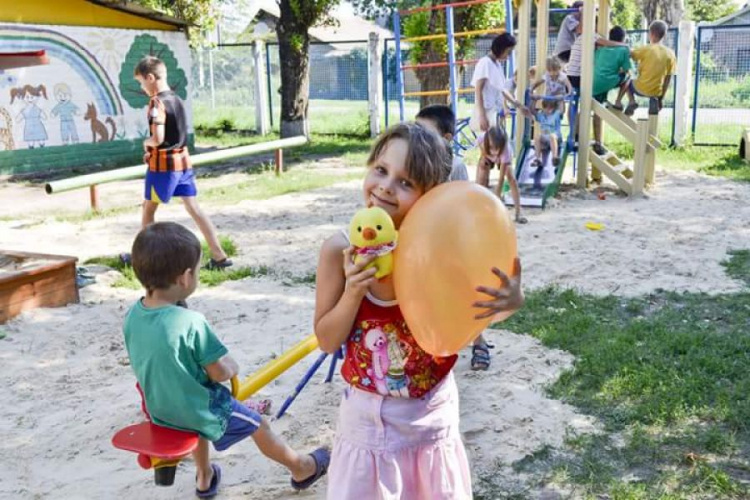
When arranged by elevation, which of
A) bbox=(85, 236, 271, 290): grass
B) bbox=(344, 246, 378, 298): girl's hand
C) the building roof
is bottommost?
bbox=(85, 236, 271, 290): grass

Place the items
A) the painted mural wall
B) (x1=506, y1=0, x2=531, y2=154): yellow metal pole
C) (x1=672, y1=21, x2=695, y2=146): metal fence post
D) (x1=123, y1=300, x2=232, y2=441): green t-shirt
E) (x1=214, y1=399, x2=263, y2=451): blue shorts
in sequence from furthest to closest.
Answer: (x1=672, y1=21, x2=695, y2=146): metal fence post < the painted mural wall < (x1=506, y1=0, x2=531, y2=154): yellow metal pole < (x1=214, y1=399, x2=263, y2=451): blue shorts < (x1=123, y1=300, x2=232, y2=441): green t-shirt

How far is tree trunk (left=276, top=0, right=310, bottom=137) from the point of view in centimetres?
1544

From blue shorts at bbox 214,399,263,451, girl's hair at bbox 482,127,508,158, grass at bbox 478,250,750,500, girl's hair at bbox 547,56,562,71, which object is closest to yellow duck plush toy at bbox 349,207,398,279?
blue shorts at bbox 214,399,263,451

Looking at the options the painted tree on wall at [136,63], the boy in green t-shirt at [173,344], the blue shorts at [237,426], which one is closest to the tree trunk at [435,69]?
the painted tree on wall at [136,63]

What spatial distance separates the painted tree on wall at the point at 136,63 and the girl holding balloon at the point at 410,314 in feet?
47.1

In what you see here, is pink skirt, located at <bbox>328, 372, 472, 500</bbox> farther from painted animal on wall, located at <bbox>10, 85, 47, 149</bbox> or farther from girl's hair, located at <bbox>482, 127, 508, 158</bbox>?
painted animal on wall, located at <bbox>10, 85, 47, 149</bbox>

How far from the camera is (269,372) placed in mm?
3359

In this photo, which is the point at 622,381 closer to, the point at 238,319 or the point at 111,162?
the point at 238,319

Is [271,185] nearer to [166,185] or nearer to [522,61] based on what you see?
[522,61]

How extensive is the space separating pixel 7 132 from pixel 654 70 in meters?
10.4

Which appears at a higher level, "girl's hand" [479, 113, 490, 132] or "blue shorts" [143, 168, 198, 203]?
"girl's hand" [479, 113, 490, 132]

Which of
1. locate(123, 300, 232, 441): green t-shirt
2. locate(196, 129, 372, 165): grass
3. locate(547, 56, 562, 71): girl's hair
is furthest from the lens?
locate(196, 129, 372, 165): grass

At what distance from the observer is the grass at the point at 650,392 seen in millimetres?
3178

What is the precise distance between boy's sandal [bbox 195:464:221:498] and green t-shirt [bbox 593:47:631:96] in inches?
349
